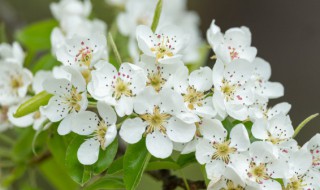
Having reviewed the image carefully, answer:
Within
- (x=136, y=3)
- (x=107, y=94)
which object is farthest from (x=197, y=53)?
(x=107, y=94)

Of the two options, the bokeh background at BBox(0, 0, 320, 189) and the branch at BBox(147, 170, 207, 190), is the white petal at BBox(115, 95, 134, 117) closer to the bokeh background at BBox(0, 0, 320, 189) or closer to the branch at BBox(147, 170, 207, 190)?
the branch at BBox(147, 170, 207, 190)

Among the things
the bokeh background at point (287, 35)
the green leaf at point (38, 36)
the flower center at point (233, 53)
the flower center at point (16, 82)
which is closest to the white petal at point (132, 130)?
the flower center at point (233, 53)

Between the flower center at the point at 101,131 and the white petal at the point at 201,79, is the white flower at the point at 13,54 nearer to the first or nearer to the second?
the flower center at the point at 101,131

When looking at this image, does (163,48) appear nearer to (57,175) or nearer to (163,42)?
(163,42)

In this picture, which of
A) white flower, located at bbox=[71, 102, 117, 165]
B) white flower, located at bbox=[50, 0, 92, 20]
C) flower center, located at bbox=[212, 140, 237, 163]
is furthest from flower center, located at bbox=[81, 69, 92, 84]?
white flower, located at bbox=[50, 0, 92, 20]

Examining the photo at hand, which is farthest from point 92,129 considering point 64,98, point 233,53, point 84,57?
point 233,53

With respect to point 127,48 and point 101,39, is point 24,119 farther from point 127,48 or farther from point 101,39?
point 127,48
